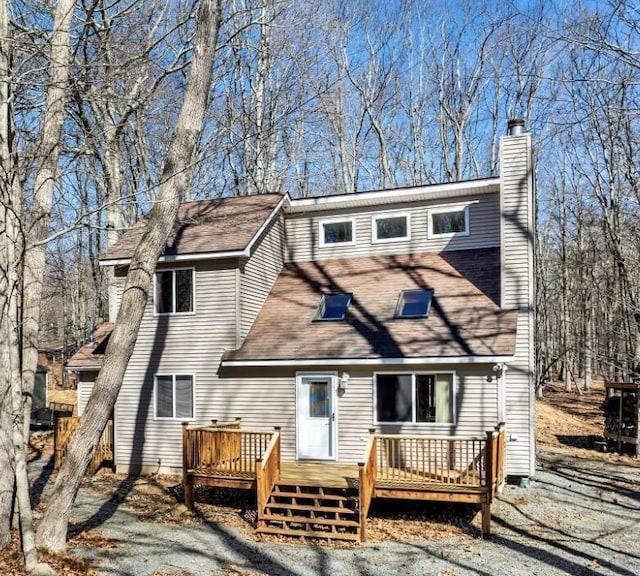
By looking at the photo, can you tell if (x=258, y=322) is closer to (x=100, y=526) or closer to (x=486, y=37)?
(x=100, y=526)

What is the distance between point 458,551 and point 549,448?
911cm

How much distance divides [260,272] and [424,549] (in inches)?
295

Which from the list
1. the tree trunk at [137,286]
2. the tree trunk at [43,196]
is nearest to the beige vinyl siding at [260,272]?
the tree trunk at [137,286]

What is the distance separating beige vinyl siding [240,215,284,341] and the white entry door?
1.97 meters

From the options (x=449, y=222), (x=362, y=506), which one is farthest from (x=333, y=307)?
(x=362, y=506)

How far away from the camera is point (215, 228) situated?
14.5 m

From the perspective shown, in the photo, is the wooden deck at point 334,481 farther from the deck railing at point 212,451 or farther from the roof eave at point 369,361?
the roof eave at point 369,361

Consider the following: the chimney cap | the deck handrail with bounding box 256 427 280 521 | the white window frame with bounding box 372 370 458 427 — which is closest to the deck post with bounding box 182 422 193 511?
the deck handrail with bounding box 256 427 280 521

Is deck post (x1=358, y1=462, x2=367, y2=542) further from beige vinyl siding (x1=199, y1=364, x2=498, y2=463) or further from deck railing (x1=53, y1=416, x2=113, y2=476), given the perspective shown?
deck railing (x1=53, y1=416, x2=113, y2=476)

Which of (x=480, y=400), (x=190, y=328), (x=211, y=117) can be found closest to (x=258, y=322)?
(x=190, y=328)

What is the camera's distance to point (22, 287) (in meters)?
8.49

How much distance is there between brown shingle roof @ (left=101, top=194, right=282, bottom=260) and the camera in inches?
535

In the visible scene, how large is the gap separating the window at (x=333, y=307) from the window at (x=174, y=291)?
2.90 m

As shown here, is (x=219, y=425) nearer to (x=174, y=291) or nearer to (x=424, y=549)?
(x=174, y=291)
